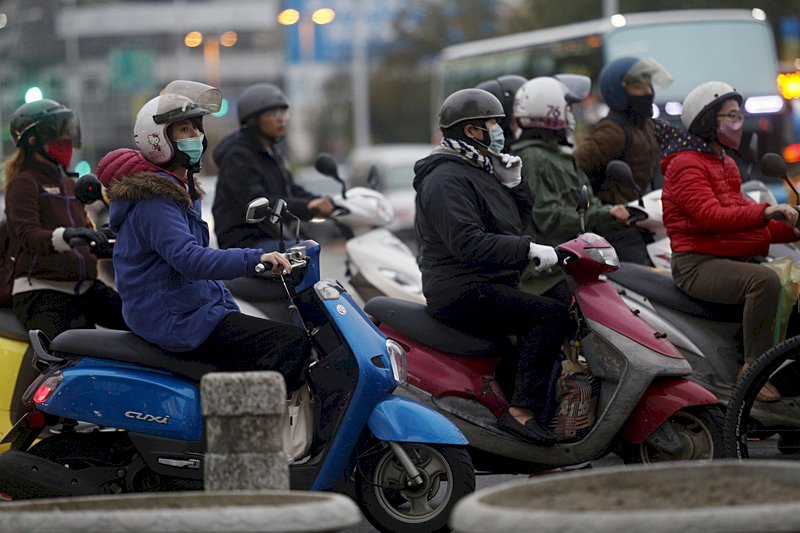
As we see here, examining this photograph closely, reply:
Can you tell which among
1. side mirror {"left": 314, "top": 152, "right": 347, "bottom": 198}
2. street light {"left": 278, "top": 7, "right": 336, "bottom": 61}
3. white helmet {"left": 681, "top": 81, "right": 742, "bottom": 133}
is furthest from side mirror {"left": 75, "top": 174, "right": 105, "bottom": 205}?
street light {"left": 278, "top": 7, "right": 336, "bottom": 61}

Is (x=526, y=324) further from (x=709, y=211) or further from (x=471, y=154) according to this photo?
(x=709, y=211)

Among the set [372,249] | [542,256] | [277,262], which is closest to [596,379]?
[542,256]

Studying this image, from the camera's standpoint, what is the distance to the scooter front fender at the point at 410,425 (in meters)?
5.74

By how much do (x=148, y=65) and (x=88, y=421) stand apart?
45.3 metres

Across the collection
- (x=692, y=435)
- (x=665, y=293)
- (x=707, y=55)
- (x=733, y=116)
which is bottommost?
(x=692, y=435)

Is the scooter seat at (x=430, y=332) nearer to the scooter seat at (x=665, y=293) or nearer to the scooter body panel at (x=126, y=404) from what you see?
the scooter seat at (x=665, y=293)

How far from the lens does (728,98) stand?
23.8 ft

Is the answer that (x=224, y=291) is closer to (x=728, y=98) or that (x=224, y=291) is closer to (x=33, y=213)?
(x=33, y=213)

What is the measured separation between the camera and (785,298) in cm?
688

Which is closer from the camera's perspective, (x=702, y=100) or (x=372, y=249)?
(x=702, y=100)

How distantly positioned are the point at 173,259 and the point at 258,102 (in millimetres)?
3011

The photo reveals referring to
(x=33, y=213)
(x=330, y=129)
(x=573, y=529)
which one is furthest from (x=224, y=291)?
(x=330, y=129)

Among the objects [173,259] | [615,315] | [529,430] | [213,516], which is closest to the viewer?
[213,516]

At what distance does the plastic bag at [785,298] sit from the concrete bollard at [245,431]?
9.81 feet
